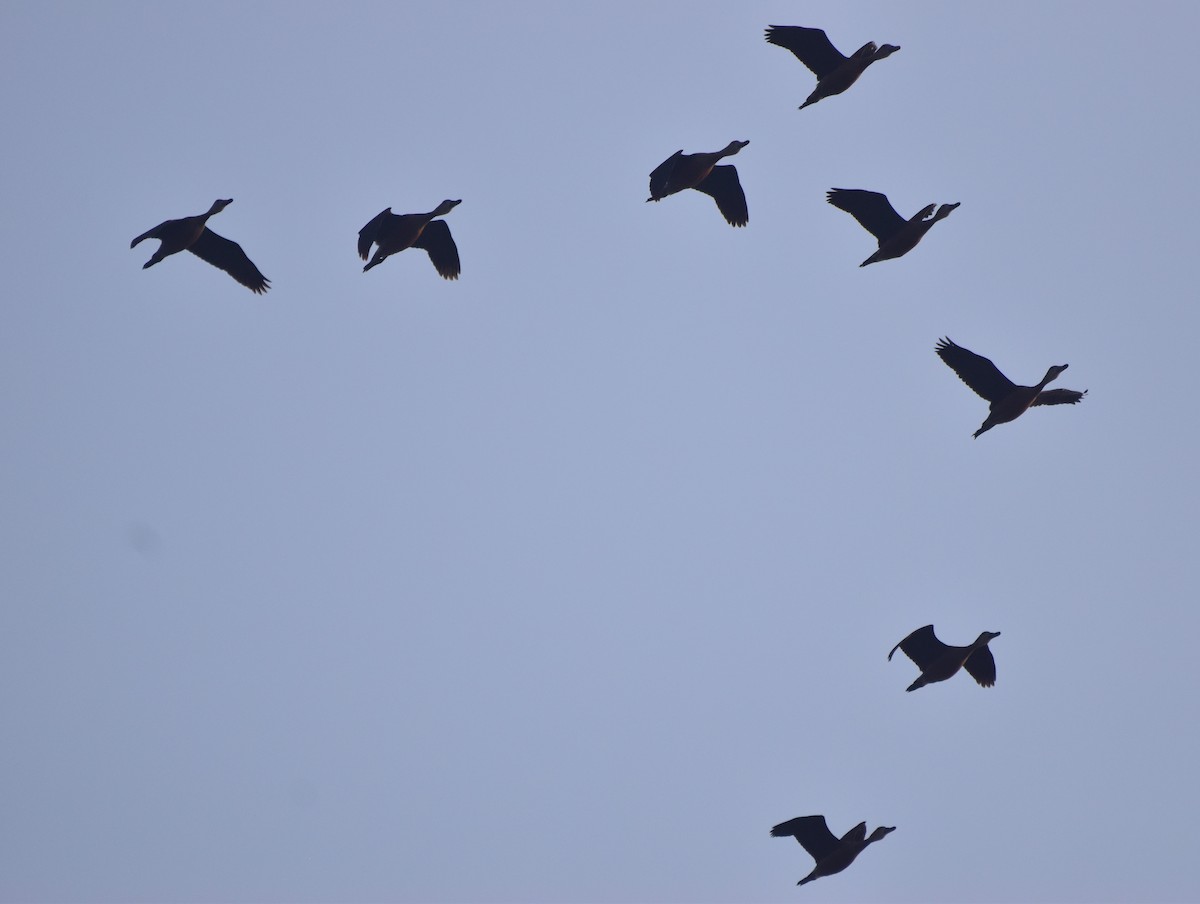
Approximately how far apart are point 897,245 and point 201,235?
30.1 feet

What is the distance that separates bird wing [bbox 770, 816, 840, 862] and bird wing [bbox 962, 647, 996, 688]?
2.62m

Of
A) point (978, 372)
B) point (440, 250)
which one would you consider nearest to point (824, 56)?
point (978, 372)

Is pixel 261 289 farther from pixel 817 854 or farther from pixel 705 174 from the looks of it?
pixel 817 854

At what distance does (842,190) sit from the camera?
19219 millimetres

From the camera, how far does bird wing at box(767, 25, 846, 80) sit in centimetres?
1903

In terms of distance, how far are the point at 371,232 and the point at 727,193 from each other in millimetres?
4877

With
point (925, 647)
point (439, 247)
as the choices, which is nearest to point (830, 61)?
point (439, 247)

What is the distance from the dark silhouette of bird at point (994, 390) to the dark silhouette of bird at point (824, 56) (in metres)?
3.41

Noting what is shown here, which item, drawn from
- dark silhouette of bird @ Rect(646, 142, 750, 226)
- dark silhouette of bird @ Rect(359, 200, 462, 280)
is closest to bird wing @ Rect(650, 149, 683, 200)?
dark silhouette of bird @ Rect(646, 142, 750, 226)

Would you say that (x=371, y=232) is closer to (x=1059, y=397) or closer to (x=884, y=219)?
(x=884, y=219)

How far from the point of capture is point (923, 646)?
17.9 metres

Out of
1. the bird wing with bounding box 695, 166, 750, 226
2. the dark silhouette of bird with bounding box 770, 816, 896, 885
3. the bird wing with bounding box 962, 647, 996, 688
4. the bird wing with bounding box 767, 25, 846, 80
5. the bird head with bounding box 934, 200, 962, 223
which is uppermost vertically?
the bird wing with bounding box 767, 25, 846, 80

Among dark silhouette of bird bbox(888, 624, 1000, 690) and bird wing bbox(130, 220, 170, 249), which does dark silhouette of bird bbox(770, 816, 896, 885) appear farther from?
bird wing bbox(130, 220, 170, 249)

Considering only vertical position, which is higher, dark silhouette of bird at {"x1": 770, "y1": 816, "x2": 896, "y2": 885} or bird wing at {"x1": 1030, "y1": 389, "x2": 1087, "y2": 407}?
bird wing at {"x1": 1030, "y1": 389, "x2": 1087, "y2": 407}
